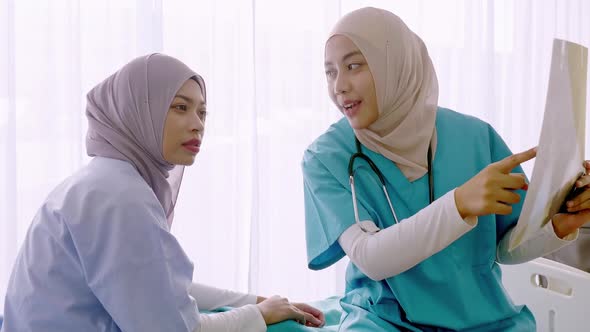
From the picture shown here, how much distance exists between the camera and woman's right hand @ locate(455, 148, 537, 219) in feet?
3.61

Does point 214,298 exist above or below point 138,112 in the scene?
below

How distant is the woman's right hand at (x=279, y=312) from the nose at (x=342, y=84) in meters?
0.52

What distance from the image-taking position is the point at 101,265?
112 centimetres

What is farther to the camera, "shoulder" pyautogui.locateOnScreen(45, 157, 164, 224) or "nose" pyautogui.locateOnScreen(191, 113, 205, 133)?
"nose" pyautogui.locateOnScreen(191, 113, 205, 133)

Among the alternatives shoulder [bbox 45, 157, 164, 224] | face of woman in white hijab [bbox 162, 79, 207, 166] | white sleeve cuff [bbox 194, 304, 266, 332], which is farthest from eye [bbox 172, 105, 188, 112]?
white sleeve cuff [bbox 194, 304, 266, 332]

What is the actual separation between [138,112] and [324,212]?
0.47m

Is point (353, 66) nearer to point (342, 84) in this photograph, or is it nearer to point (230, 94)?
point (342, 84)

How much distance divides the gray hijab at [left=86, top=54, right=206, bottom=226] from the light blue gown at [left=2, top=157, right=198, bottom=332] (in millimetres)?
156

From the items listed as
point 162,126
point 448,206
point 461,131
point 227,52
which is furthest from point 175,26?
point 448,206

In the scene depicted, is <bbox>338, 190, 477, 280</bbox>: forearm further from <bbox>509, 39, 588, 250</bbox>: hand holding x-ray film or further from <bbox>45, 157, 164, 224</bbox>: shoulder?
<bbox>45, 157, 164, 224</bbox>: shoulder

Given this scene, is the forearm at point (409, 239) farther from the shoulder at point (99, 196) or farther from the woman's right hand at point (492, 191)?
the shoulder at point (99, 196)

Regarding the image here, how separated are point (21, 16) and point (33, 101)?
295 millimetres

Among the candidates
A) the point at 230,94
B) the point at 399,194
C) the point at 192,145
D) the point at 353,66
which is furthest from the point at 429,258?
the point at 230,94

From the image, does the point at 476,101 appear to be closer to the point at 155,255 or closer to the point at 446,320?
the point at 446,320
